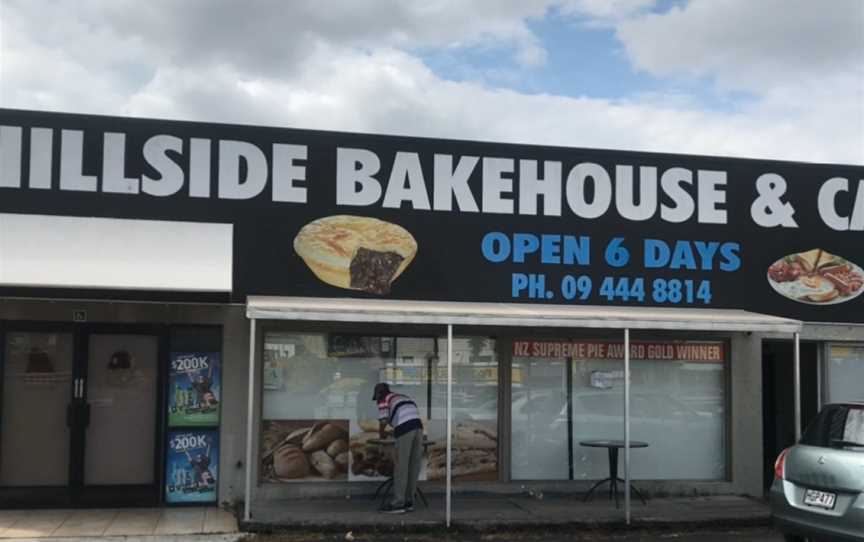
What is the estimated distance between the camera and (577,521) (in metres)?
10.2

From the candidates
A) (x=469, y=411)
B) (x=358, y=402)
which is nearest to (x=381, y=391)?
(x=358, y=402)

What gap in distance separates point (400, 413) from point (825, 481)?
14.7 feet

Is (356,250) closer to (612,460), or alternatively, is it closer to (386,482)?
(386,482)

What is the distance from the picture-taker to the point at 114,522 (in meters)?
9.92

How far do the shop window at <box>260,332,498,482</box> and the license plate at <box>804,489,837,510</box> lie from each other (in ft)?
14.8

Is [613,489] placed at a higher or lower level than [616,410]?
lower

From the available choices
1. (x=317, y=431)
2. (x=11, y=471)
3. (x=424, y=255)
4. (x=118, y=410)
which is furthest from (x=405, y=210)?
(x=11, y=471)

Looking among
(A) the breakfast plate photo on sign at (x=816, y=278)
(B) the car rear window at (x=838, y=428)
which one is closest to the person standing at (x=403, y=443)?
(B) the car rear window at (x=838, y=428)

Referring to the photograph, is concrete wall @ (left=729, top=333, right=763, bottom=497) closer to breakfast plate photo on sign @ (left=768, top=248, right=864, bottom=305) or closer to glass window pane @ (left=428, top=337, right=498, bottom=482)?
breakfast plate photo on sign @ (left=768, top=248, right=864, bottom=305)

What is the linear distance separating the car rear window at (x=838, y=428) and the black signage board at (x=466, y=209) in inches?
150

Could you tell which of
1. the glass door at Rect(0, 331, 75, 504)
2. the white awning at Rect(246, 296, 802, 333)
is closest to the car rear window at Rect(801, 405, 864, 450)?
the white awning at Rect(246, 296, 802, 333)

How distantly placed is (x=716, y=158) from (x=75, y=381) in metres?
8.91

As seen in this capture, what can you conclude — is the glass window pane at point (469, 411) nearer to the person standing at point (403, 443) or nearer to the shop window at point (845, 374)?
the person standing at point (403, 443)

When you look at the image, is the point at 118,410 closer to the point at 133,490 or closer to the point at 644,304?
the point at 133,490
